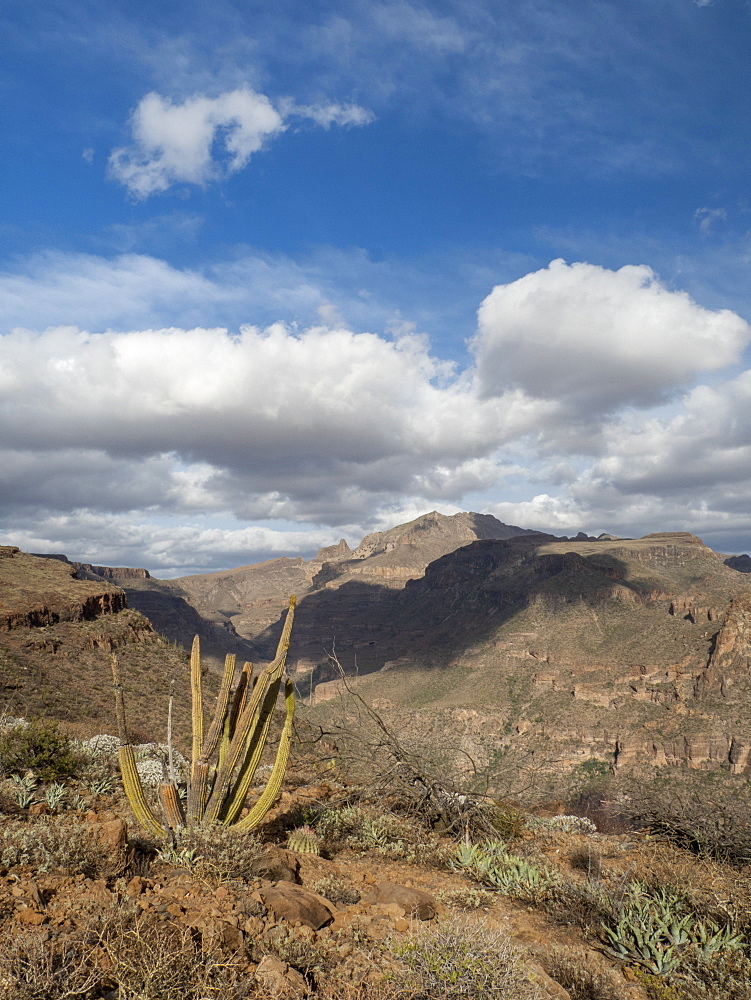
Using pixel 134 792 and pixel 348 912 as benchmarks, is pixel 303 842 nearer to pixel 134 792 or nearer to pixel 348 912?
pixel 348 912

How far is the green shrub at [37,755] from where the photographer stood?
8531 mm

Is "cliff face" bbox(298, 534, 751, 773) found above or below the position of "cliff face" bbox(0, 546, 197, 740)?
below

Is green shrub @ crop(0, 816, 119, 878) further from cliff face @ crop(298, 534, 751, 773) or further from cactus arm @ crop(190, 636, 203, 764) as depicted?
cliff face @ crop(298, 534, 751, 773)

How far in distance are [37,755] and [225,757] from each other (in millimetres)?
4018

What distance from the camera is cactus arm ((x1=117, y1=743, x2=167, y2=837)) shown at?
644cm

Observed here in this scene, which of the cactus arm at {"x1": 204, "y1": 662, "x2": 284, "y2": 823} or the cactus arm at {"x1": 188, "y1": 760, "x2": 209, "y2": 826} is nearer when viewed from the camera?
the cactus arm at {"x1": 188, "y1": 760, "x2": 209, "y2": 826}

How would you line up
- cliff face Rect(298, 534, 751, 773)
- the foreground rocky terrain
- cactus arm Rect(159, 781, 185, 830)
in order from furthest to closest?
cliff face Rect(298, 534, 751, 773)
cactus arm Rect(159, 781, 185, 830)
the foreground rocky terrain

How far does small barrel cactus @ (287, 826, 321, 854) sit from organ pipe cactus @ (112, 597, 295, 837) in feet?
2.20

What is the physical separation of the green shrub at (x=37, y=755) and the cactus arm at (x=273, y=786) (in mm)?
3807

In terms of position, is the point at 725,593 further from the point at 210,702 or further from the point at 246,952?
the point at 246,952

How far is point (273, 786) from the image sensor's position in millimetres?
7613

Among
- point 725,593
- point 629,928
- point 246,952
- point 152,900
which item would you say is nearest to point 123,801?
point 152,900

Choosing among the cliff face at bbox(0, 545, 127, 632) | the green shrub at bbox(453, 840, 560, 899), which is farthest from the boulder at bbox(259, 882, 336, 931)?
the cliff face at bbox(0, 545, 127, 632)

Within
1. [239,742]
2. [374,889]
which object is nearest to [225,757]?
[239,742]
